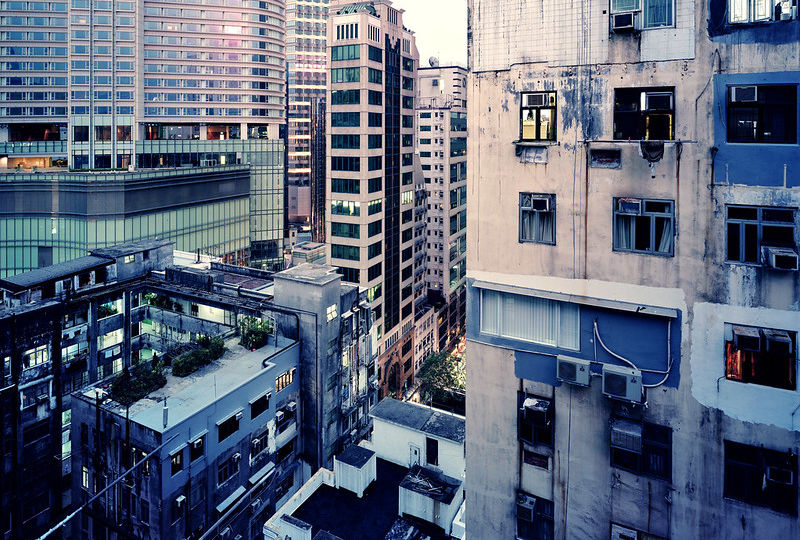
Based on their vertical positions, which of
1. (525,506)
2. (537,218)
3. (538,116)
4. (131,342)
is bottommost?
(131,342)

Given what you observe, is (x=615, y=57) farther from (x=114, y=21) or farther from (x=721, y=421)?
(x=114, y=21)

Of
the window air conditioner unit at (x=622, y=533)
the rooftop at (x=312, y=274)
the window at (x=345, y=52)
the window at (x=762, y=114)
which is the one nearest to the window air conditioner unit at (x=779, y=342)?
the window at (x=762, y=114)

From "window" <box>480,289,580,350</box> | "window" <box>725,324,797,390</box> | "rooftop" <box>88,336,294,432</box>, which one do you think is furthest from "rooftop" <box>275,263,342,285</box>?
"window" <box>725,324,797,390</box>

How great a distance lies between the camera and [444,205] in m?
109

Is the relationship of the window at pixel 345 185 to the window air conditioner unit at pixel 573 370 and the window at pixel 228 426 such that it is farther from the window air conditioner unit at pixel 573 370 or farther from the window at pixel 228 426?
the window air conditioner unit at pixel 573 370

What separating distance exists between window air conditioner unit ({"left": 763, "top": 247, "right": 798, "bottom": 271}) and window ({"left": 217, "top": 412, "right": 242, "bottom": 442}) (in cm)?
3324

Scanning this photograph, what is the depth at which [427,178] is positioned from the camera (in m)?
109

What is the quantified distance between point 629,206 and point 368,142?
2314 inches

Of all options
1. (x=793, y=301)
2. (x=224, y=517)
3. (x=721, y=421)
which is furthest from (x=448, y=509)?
(x=793, y=301)

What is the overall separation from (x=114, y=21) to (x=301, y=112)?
94.5 meters

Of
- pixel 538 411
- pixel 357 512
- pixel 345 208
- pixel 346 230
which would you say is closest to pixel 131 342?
pixel 346 230

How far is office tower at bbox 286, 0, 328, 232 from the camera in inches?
7333

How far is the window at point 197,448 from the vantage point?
33600 millimetres

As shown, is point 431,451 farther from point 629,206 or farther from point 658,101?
point 658,101
